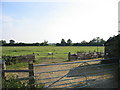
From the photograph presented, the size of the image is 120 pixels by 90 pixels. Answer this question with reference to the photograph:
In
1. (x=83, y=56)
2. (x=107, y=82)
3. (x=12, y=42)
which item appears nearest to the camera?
(x=107, y=82)

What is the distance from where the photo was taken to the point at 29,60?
11312mm

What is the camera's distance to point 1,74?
350 cm

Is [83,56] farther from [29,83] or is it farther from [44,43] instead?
[44,43]

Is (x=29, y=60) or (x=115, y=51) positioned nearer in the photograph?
(x=115, y=51)

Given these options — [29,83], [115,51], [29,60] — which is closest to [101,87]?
[115,51]

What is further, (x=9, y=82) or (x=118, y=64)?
(x=118, y=64)

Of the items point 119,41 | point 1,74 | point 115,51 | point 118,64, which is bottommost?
point 1,74

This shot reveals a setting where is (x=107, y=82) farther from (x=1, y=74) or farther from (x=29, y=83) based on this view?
(x=1, y=74)

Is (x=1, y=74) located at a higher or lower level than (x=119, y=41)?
lower

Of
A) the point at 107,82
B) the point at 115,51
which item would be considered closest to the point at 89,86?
the point at 107,82

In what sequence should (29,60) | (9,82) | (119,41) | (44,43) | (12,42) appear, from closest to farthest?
(9,82)
(119,41)
(29,60)
(12,42)
(44,43)

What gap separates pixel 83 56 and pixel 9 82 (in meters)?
11.7

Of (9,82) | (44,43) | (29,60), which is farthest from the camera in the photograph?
(44,43)

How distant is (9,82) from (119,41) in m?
4.21
